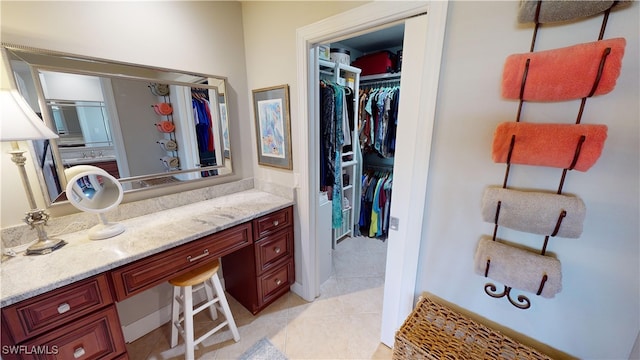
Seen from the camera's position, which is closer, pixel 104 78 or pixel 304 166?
pixel 104 78

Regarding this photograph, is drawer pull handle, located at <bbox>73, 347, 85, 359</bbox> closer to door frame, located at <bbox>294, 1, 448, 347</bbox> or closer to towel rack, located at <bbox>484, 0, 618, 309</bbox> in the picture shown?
door frame, located at <bbox>294, 1, 448, 347</bbox>

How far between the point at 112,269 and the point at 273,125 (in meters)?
1.28

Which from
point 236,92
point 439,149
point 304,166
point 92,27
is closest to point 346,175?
point 304,166

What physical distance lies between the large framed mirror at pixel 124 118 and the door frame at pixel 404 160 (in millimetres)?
724

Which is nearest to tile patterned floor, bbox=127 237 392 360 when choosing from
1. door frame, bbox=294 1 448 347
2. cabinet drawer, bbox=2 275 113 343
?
door frame, bbox=294 1 448 347

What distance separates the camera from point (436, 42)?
0.99m

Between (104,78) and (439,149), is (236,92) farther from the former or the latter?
(439,149)

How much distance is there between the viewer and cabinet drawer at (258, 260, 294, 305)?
1798 mm

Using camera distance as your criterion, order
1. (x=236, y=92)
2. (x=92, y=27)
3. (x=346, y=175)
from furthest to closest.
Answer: (x=346, y=175)
(x=236, y=92)
(x=92, y=27)

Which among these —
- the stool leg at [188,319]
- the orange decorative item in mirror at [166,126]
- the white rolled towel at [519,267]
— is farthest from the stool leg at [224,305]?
the white rolled towel at [519,267]

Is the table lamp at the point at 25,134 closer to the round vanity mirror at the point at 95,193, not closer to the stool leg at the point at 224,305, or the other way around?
the round vanity mirror at the point at 95,193

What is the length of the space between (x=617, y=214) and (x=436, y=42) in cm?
86

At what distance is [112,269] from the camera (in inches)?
42.3

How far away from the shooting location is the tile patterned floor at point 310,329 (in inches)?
61.1
